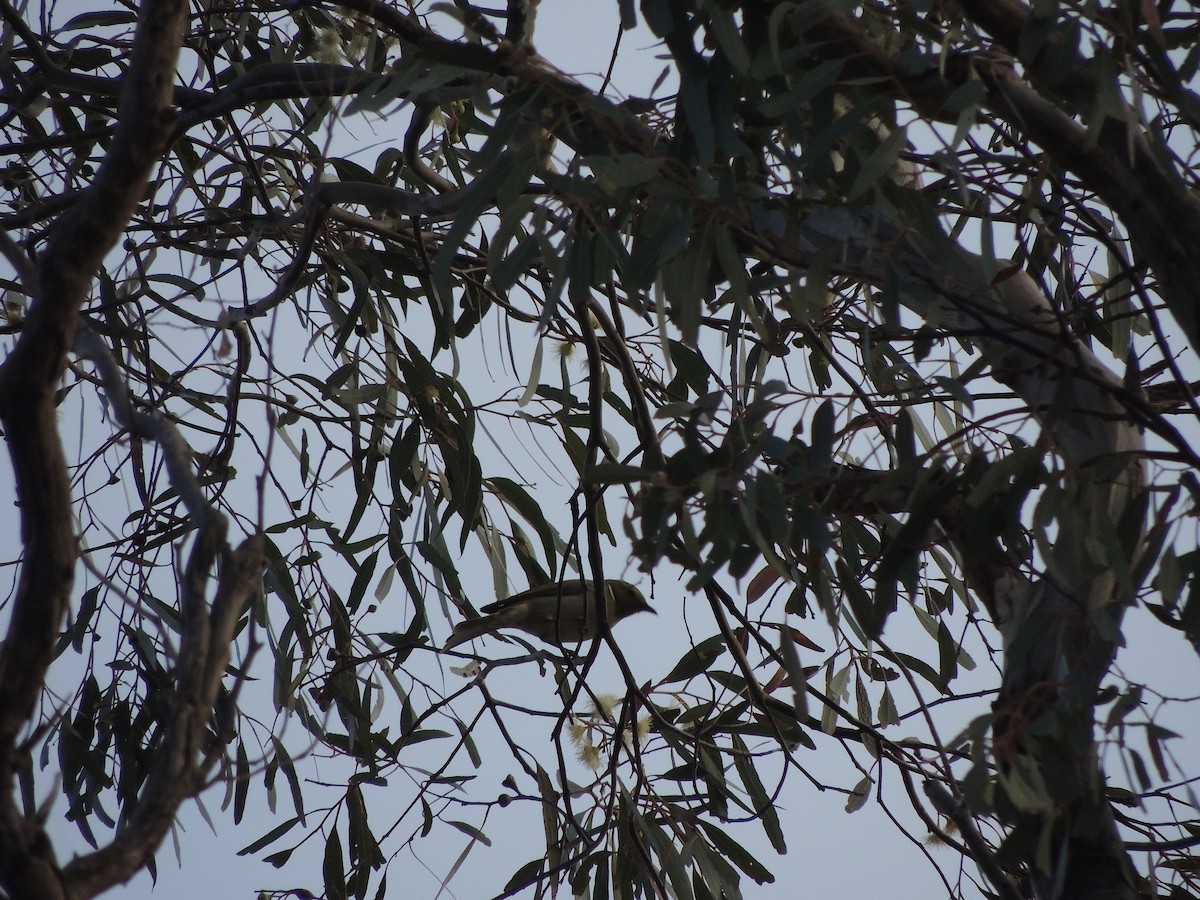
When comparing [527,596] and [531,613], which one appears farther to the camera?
[531,613]

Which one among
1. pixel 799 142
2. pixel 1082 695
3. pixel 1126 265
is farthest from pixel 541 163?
pixel 1082 695

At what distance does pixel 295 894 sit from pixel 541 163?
65.6 inches

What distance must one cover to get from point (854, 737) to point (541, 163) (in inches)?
46.7

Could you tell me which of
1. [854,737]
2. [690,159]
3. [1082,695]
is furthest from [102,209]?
[854,737]

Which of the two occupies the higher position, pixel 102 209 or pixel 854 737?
pixel 102 209

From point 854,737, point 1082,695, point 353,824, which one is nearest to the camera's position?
point 1082,695

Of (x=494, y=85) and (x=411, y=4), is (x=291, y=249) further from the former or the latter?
(x=494, y=85)

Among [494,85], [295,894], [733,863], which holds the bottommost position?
[295,894]

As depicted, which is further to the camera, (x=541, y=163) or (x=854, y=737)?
(x=854, y=737)

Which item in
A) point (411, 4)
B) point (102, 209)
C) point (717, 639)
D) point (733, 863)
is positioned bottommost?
point (733, 863)

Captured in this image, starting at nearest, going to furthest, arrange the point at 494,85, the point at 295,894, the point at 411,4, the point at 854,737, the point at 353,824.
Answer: the point at 494,85, the point at 854,737, the point at 295,894, the point at 353,824, the point at 411,4

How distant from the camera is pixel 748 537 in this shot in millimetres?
1533

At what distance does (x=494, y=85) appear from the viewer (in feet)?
5.64

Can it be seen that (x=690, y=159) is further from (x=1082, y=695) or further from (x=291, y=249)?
(x=291, y=249)
